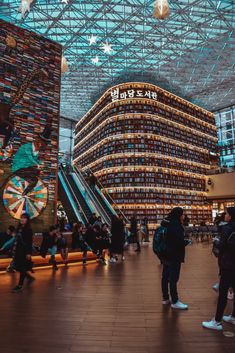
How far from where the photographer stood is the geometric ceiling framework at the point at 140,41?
52.5 ft

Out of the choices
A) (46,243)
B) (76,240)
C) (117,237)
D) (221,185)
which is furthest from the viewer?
(221,185)

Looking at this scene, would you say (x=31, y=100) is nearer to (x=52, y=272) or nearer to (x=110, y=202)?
(x=52, y=272)

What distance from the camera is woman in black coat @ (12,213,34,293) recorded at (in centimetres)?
440

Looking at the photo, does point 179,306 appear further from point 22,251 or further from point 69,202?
point 69,202

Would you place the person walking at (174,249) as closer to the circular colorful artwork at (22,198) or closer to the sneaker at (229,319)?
the sneaker at (229,319)

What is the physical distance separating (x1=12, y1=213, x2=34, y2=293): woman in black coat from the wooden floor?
308mm

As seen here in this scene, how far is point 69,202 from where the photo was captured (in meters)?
14.1

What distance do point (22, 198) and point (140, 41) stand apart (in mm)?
15410

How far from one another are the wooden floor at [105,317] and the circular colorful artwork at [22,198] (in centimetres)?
345

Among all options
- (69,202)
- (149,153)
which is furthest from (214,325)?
(149,153)

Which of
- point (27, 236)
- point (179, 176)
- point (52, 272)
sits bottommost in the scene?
point (52, 272)

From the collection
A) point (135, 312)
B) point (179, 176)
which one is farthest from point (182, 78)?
point (135, 312)

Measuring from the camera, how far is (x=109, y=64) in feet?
71.4

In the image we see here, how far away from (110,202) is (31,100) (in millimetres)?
8701
